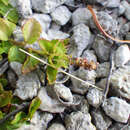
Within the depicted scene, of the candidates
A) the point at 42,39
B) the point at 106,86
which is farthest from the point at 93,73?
the point at 42,39

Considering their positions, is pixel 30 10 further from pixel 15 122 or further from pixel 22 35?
pixel 15 122

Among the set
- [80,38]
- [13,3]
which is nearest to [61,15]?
[80,38]

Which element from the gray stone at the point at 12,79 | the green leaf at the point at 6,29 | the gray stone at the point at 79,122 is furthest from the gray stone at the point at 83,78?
the green leaf at the point at 6,29

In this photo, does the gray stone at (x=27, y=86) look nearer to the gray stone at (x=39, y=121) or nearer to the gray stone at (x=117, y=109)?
the gray stone at (x=39, y=121)

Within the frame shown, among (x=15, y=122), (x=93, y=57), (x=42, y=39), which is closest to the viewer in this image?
(x=15, y=122)

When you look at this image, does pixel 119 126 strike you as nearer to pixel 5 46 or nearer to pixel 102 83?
pixel 102 83

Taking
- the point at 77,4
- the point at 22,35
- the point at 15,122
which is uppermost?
the point at 77,4
